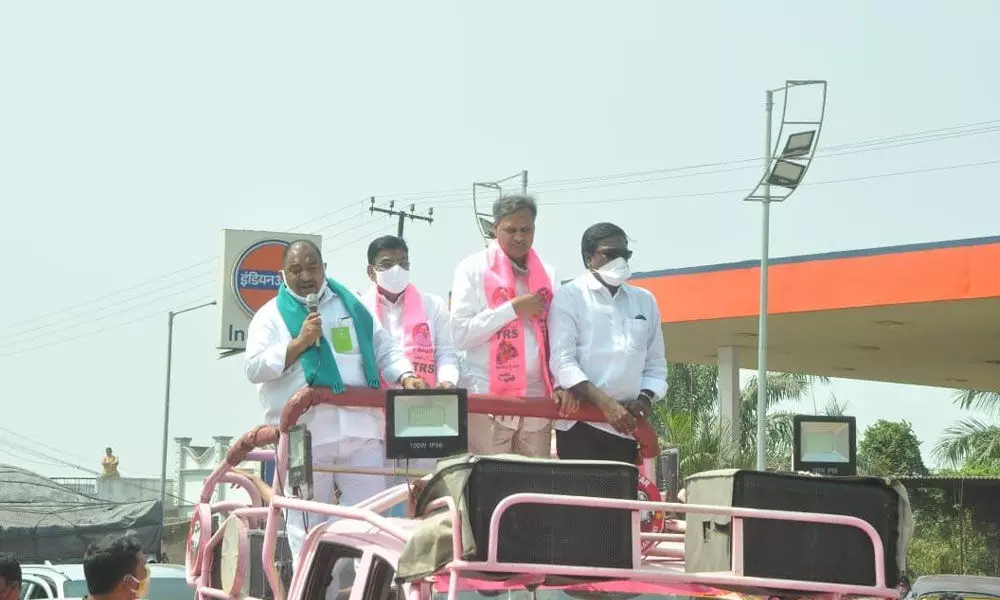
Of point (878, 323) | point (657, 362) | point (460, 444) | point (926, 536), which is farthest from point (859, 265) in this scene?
point (460, 444)

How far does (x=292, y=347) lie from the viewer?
19.9ft

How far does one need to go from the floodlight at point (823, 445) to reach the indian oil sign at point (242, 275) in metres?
21.0

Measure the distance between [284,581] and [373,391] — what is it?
807 mm

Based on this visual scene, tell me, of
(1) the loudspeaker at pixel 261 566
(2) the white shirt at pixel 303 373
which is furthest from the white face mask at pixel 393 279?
(1) the loudspeaker at pixel 261 566

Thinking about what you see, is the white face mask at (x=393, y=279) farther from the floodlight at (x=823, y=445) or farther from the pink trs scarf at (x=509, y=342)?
the floodlight at (x=823, y=445)

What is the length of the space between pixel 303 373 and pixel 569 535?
91.8 inches

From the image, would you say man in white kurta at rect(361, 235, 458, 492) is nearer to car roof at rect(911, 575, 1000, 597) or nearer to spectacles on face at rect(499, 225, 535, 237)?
spectacles on face at rect(499, 225, 535, 237)

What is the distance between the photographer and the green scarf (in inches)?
239

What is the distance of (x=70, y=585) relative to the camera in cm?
1024

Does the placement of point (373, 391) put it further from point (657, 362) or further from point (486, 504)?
point (486, 504)

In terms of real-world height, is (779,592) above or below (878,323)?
below

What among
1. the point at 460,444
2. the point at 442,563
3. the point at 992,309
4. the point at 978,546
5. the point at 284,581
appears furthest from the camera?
the point at 978,546

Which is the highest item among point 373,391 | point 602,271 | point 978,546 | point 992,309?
point 992,309

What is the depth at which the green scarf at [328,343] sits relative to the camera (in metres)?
6.07
